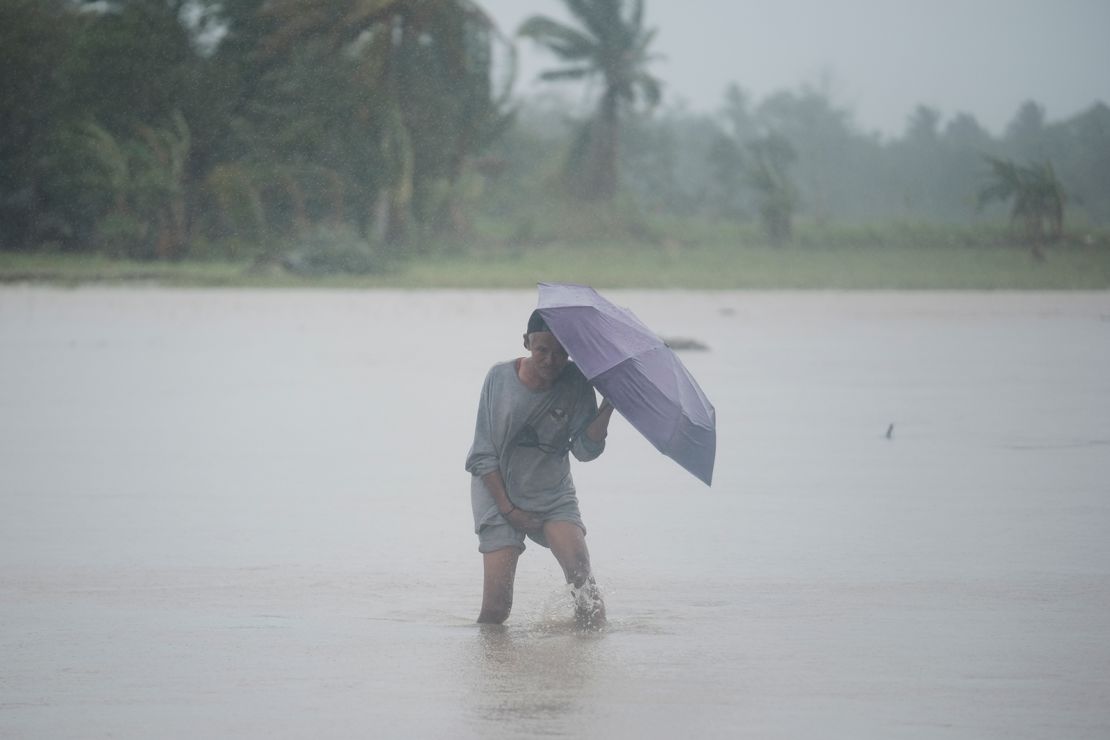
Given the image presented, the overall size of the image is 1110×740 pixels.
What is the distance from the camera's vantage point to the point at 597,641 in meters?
6.16

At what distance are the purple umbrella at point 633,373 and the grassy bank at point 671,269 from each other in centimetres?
2563

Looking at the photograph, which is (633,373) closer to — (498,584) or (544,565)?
(498,584)

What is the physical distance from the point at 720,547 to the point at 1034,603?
5.43 feet

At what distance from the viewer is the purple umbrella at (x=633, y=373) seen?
5.89m

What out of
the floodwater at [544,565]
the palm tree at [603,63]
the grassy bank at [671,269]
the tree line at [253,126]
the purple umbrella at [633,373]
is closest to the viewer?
the floodwater at [544,565]

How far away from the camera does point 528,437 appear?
6.09 m

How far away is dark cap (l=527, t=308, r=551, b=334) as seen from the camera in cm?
593

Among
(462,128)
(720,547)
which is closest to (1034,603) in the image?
(720,547)

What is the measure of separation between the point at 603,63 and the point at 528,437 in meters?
44.6

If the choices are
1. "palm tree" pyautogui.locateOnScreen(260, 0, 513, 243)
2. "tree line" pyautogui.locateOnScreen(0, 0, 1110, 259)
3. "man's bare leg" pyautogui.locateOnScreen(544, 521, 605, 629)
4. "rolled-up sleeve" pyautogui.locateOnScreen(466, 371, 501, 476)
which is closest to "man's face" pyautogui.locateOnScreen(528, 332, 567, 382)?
"rolled-up sleeve" pyautogui.locateOnScreen(466, 371, 501, 476)

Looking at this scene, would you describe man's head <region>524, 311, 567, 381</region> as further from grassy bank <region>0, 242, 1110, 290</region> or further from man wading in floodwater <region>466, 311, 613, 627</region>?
grassy bank <region>0, 242, 1110, 290</region>

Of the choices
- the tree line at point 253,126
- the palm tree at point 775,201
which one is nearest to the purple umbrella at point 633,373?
the tree line at point 253,126

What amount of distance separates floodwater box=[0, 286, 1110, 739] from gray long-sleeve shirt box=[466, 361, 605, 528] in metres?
0.48

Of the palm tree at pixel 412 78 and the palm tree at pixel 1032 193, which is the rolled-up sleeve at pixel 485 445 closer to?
the palm tree at pixel 412 78
